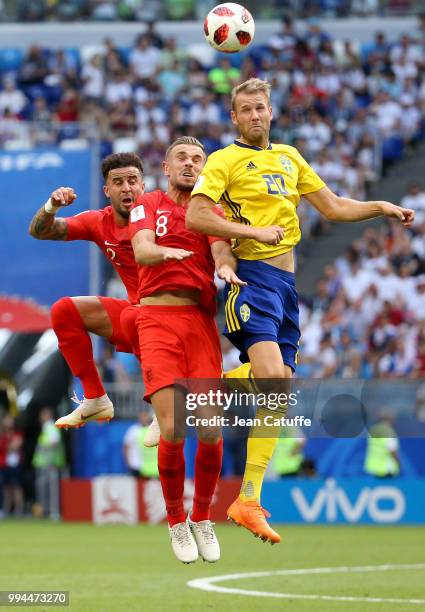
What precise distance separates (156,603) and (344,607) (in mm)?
1757

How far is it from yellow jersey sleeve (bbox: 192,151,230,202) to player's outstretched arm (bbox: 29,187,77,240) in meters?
→ 1.18

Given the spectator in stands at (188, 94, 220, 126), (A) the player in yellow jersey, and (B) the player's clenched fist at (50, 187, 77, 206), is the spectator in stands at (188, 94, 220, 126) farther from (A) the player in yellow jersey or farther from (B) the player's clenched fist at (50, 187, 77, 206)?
(A) the player in yellow jersey

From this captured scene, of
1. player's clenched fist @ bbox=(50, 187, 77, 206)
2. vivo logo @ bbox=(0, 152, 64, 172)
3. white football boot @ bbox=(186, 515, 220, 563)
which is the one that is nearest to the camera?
white football boot @ bbox=(186, 515, 220, 563)

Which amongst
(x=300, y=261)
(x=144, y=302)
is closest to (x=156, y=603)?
(x=144, y=302)

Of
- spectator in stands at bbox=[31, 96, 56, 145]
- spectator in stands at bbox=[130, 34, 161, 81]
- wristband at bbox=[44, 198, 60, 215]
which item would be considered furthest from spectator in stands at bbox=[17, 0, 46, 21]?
wristband at bbox=[44, 198, 60, 215]

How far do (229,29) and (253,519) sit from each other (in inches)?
155

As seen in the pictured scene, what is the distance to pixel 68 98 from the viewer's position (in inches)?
1208

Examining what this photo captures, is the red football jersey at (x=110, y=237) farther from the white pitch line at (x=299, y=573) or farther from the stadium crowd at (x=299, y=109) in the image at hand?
the stadium crowd at (x=299, y=109)

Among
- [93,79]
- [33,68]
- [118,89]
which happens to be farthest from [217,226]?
[33,68]

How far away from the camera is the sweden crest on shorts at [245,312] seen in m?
10.5

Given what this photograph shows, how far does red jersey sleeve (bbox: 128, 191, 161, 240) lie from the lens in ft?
35.2

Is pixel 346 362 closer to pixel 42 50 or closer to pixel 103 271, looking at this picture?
pixel 103 271

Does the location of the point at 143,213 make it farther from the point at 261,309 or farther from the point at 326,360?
the point at 326,360

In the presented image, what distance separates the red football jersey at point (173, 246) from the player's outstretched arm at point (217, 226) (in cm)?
46
